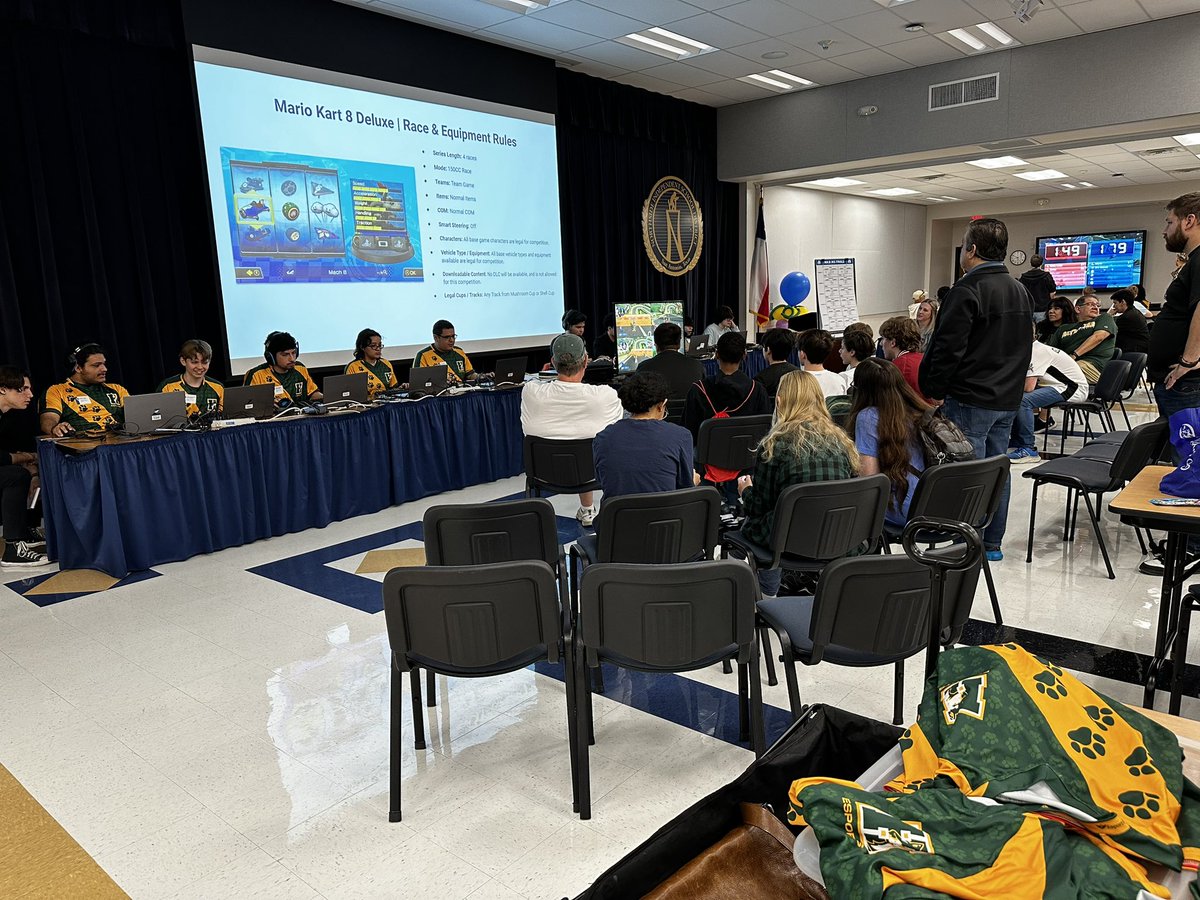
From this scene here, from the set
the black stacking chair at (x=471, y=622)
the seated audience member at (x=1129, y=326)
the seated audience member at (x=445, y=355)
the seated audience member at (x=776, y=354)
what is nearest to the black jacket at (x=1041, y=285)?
the seated audience member at (x=1129, y=326)

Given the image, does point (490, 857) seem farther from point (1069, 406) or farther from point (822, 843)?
point (1069, 406)

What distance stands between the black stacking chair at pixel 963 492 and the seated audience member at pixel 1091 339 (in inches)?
175

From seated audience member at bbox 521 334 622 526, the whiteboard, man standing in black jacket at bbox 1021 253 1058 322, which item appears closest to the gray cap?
seated audience member at bbox 521 334 622 526

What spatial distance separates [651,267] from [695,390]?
5.82 meters

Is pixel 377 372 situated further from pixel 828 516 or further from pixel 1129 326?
pixel 1129 326

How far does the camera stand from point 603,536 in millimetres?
2768

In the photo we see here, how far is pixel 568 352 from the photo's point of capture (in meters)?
4.18

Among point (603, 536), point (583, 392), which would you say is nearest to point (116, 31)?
point (583, 392)

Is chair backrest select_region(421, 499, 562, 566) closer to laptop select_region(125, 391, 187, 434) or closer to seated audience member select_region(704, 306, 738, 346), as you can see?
laptop select_region(125, 391, 187, 434)

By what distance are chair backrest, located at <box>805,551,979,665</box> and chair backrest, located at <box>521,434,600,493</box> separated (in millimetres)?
2222

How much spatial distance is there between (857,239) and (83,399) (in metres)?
12.4

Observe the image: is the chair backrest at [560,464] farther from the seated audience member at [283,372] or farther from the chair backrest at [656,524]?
the seated audience member at [283,372]

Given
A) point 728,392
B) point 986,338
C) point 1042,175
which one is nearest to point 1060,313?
point 986,338

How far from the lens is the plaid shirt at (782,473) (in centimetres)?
291
